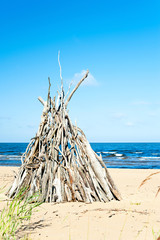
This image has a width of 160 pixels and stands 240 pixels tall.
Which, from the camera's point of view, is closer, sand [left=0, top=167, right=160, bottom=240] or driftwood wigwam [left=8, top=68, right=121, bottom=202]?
sand [left=0, top=167, right=160, bottom=240]

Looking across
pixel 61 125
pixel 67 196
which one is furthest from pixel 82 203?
pixel 61 125

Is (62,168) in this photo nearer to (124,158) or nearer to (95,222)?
(95,222)

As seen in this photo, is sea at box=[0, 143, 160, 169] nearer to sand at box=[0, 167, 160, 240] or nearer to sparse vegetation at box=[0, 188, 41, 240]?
sand at box=[0, 167, 160, 240]

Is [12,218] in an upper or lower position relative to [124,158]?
upper

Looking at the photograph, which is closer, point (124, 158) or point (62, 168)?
point (62, 168)

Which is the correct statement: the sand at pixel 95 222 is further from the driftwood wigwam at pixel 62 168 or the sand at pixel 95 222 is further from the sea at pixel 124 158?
the sea at pixel 124 158

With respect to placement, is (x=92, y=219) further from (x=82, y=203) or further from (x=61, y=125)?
(x=61, y=125)

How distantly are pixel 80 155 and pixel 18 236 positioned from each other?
225 centimetres

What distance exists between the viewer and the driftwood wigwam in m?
4.79

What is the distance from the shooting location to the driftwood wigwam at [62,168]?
15.7ft

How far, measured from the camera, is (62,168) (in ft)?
16.1

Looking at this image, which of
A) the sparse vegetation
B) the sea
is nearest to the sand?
the sparse vegetation

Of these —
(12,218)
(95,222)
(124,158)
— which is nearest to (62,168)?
(95,222)

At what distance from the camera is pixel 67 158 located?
5074 millimetres
